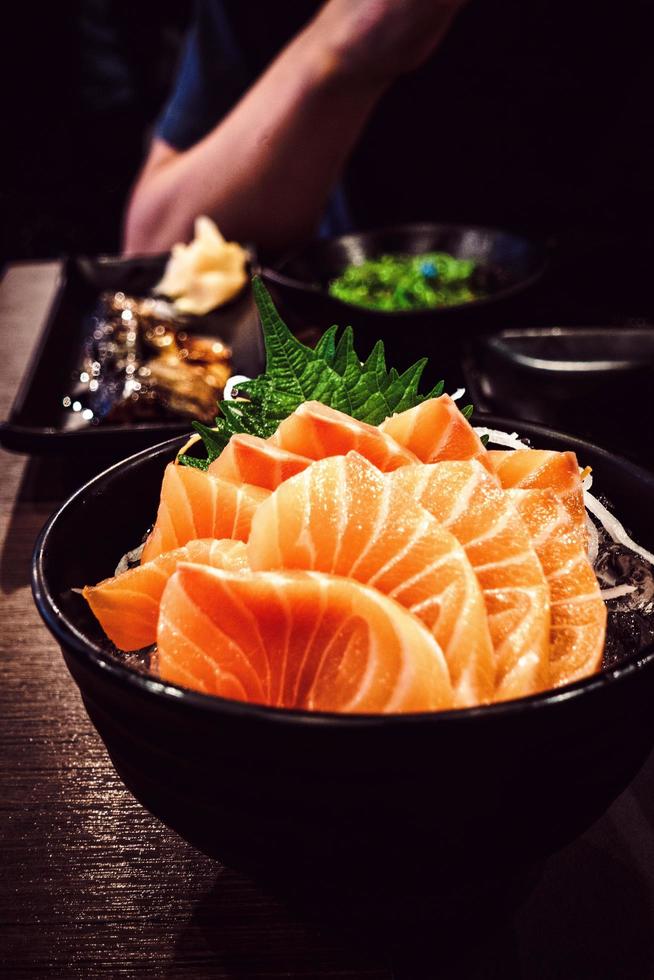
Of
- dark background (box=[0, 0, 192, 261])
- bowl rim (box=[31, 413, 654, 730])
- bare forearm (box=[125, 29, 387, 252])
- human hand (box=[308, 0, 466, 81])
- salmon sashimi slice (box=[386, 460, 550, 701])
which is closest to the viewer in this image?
bowl rim (box=[31, 413, 654, 730])

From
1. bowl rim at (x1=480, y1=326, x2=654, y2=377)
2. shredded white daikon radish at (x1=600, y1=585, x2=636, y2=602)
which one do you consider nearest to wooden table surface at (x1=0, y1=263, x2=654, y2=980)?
shredded white daikon radish at (x1=600, y1=585, x2=636, y2=602)

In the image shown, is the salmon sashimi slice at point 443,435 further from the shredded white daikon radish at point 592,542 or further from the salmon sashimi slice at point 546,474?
the shredded white daikon radish at point 592,542

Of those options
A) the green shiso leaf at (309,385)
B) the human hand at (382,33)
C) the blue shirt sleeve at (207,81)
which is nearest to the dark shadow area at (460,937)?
the green shiso leaf at (309,385)

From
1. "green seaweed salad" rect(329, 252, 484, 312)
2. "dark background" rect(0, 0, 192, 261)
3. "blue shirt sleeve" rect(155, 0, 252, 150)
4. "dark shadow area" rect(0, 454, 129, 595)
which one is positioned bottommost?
"dark background" rect(0, 0, 192, 261)

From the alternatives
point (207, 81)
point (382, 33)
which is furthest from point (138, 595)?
point (207, 81)

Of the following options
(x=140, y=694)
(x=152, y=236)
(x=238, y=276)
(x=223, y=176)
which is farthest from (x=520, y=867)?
(x=152, y=236)

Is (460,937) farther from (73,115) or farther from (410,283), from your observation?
(73,115)

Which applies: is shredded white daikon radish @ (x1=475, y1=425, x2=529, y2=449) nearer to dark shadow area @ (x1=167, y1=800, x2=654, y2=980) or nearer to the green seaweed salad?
dark shadow area @ (x1=167, y1=800, x2=654, y2=980)
